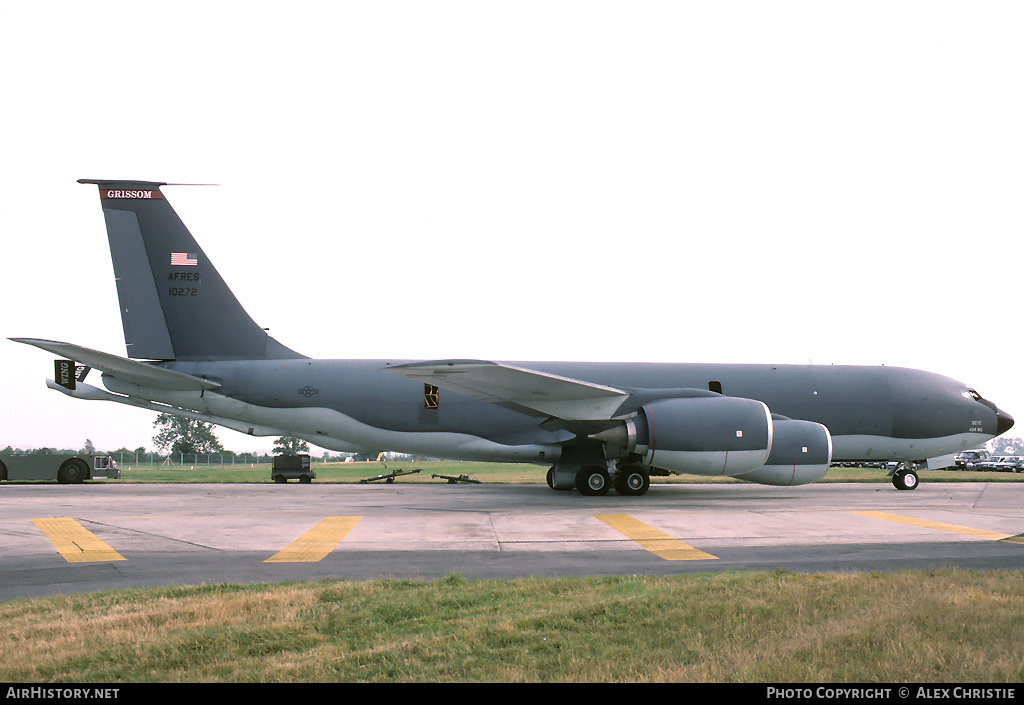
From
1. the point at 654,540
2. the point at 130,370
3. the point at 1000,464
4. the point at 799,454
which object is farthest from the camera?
the point at 1000,464

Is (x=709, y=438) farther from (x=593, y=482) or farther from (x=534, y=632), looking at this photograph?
(x=534, y=632)

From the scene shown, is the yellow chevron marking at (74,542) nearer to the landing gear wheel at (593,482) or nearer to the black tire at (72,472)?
the landing gear wheel at (593,482)

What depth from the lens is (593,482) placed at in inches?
642

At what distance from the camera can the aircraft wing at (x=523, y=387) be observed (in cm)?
1356

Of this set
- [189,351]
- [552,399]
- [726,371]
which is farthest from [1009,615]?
[189,351]

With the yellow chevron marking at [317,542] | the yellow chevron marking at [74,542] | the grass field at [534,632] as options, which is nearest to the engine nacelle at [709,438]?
the yellow chevron marking at [317,542]

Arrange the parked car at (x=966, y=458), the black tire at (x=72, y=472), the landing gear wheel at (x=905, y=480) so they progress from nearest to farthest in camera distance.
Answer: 1. the landing gear wheel at (x=905, y=480)
2. the black tire at (x=72, y=472)
3. the parked car at (x=966, y=458)

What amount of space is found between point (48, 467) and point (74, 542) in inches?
655

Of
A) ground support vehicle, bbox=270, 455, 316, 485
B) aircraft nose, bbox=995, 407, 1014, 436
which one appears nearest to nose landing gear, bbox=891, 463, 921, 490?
aircraft nose, bbox=995, 407, 1014, 436

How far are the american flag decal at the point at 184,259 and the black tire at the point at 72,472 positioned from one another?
9.32m

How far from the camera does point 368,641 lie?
4152 mm

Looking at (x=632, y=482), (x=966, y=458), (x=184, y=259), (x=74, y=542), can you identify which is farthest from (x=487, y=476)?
(x=966, y=458)

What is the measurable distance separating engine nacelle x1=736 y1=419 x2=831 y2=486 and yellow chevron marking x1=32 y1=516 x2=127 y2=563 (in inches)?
468

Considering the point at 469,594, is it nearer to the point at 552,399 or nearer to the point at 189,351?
the point at 552,399
